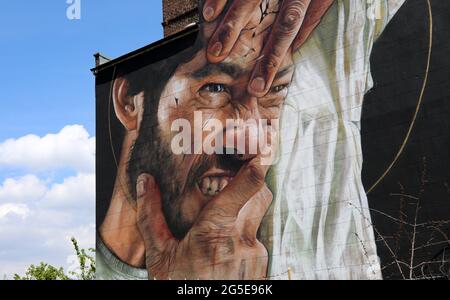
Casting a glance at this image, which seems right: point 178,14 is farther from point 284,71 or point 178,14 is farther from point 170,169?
point 284,71

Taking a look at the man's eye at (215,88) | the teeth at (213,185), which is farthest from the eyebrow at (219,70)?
the teeth at (213,185)

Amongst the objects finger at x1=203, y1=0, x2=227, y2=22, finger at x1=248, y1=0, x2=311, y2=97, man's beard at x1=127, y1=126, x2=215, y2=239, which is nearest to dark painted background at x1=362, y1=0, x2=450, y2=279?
finger at x1=248, y1=0, x2=311, y2=97

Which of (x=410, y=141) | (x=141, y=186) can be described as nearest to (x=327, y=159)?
(x=410, y=141)

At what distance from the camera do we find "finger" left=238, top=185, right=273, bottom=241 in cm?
2386

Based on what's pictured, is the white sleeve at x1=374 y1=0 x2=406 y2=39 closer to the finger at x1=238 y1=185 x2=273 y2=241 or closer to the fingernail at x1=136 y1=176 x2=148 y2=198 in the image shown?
the finger at x1=238 y1=185 x2=273 y2=241

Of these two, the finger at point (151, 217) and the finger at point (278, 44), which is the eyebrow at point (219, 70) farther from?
the finger at point (151, 217)

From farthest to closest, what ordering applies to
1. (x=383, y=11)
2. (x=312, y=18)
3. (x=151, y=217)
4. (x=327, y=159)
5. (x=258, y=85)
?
(x=151, y=217), (x=258, y=85), (x=312, y=18), (x=327, y=159), (x=383, y=11)

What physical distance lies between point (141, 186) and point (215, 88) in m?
5.25

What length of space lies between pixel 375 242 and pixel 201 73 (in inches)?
406

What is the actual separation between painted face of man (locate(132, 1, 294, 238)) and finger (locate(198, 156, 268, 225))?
288mm

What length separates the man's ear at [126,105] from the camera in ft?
96.3

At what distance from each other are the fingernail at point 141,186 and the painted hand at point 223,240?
46.6 inches

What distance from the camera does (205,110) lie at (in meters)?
26.6
